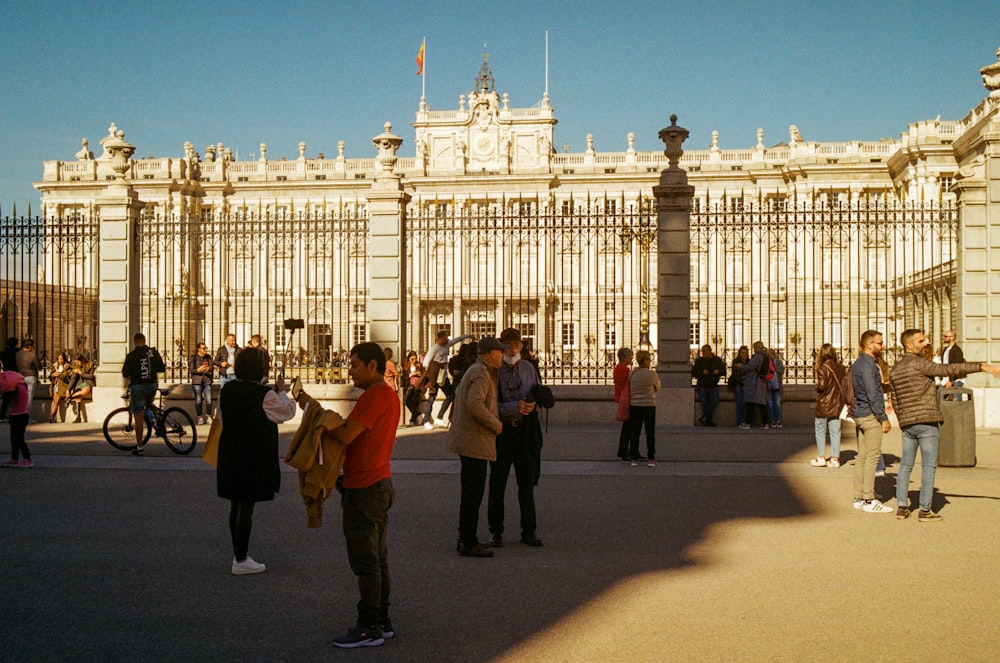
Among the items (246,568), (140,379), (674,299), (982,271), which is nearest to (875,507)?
(246,568)

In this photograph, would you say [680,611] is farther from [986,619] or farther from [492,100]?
[492,100]

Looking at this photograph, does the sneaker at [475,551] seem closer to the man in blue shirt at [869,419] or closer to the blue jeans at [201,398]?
the man in blue shirt at [869,419]

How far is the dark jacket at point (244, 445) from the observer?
7.25 metres

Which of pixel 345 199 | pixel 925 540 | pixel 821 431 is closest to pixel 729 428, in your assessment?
pixel 821 431

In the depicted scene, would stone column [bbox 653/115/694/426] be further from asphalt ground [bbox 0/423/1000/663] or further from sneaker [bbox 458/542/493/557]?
sneaker [bbox 458/542/493/557]

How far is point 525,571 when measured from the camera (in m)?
7.57

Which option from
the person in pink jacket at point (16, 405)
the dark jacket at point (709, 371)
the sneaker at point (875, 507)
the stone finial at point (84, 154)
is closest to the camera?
the sneaker at point (875, 507)

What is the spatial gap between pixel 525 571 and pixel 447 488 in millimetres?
4041

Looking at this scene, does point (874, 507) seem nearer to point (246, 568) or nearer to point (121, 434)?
point (246, 568)

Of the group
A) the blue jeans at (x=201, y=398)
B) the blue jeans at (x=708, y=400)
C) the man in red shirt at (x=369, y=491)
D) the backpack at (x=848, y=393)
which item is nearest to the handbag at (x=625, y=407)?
the backpack at (x=848, y=393)

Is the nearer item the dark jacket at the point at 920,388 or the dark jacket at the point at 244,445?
the dark jacket at the point at 244,445

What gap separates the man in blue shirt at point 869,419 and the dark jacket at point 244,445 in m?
5.69

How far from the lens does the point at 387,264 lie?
757 inches

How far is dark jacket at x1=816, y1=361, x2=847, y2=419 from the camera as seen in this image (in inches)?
506
